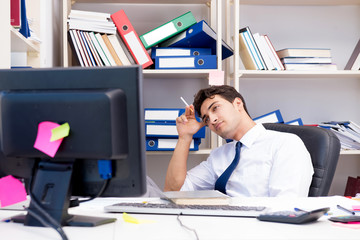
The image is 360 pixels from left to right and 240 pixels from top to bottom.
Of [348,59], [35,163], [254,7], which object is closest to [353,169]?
[348,59]

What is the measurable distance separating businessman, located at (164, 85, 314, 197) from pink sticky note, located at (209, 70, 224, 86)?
0.94 ft

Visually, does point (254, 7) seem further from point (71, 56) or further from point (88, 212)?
point (88, 212)

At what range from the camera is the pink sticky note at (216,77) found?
251cm

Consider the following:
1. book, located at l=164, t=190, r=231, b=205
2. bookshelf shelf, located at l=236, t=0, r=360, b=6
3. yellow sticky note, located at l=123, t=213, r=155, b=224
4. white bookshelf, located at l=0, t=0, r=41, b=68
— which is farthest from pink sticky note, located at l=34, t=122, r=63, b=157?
bookshelf shelf, located at l=236, t=0, r=360, b=6

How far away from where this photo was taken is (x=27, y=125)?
1.05m

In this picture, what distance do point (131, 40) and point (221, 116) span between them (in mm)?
839

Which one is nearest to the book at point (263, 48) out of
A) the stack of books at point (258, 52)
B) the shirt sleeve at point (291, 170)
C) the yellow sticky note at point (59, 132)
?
the stack of books at point (258, 52)

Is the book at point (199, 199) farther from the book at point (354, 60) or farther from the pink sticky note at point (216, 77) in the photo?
the book at point (354, 60)

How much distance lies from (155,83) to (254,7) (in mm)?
834

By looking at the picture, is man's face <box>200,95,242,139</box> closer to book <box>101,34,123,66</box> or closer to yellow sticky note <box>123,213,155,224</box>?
book <box>101,34,123,66</box>

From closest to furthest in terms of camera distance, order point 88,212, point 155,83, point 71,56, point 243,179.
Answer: point 88,212 → point 243,179 → point 71,56 → point 155,83

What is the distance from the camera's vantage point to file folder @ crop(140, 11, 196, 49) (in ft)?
8.30

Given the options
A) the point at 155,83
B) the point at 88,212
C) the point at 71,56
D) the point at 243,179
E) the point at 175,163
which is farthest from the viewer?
the point at 155,83

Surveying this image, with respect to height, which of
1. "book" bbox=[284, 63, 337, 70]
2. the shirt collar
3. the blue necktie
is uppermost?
"book" bbox=[284, 63, 337, 70]
